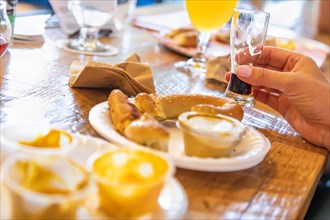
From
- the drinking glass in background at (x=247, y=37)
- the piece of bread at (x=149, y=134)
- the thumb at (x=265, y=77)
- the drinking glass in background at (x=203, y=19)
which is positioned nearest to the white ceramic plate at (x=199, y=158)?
the piece of bread at (x=149, y=134)

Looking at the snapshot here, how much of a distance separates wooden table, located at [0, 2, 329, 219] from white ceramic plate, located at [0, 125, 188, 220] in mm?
23

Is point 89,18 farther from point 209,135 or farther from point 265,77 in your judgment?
point 209,135

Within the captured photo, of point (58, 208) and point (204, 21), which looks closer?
point (58, 208)

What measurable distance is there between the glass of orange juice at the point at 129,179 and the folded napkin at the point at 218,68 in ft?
2.38

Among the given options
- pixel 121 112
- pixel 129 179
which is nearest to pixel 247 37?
pixel 121 112

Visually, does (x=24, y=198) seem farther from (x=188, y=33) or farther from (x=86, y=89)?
(x=188, y=33)

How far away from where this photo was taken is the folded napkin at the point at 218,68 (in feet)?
3.90

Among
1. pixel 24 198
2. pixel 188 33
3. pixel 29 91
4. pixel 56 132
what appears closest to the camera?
pixel 24 198

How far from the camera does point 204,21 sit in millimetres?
1354

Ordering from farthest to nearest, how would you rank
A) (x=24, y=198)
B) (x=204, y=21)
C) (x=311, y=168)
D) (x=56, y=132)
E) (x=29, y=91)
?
(x=204, y=21) < (x=29, y=91) < (x=311, y=168) < (x=56, y=132) < (x=24, y=198)

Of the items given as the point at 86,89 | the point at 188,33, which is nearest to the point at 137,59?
the point at 86,89

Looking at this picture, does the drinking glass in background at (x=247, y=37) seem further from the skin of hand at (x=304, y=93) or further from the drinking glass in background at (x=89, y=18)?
the drinking glass in background at (x=89, y=18)

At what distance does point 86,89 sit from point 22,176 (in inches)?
21.5

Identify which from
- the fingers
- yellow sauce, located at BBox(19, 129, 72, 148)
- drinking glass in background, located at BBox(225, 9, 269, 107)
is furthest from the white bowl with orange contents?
the fingers
